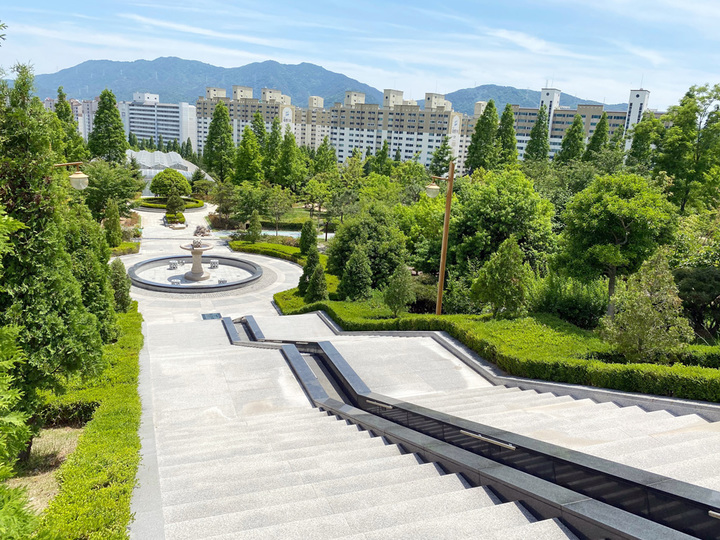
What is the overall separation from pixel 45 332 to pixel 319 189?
122 ft

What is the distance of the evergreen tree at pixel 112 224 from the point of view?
30172 mm

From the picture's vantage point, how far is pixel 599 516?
153 inches

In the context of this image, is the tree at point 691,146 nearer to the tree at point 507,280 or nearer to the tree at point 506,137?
the tree at point 507,280

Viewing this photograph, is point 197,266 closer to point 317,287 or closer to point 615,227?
point 317,287

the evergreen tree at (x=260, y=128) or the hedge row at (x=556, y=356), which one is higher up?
the evergreen tree at (x=260, y=128)

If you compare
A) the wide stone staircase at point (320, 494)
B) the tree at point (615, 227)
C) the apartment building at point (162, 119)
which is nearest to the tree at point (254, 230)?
the tree at point (615, 227)

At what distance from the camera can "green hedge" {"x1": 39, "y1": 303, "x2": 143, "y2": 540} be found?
4.42 m

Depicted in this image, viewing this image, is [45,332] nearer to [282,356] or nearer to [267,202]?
[282,356]

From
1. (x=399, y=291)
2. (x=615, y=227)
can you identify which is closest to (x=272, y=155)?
(x=399, y=291)

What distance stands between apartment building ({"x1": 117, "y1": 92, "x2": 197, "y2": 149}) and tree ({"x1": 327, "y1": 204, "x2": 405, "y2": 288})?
163 metres

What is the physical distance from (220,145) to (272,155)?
20.4 feet

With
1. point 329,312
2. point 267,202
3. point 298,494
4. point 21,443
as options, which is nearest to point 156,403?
point 21,443

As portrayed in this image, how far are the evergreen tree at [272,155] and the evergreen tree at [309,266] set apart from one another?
99.5ft

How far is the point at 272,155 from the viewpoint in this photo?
168 ft
